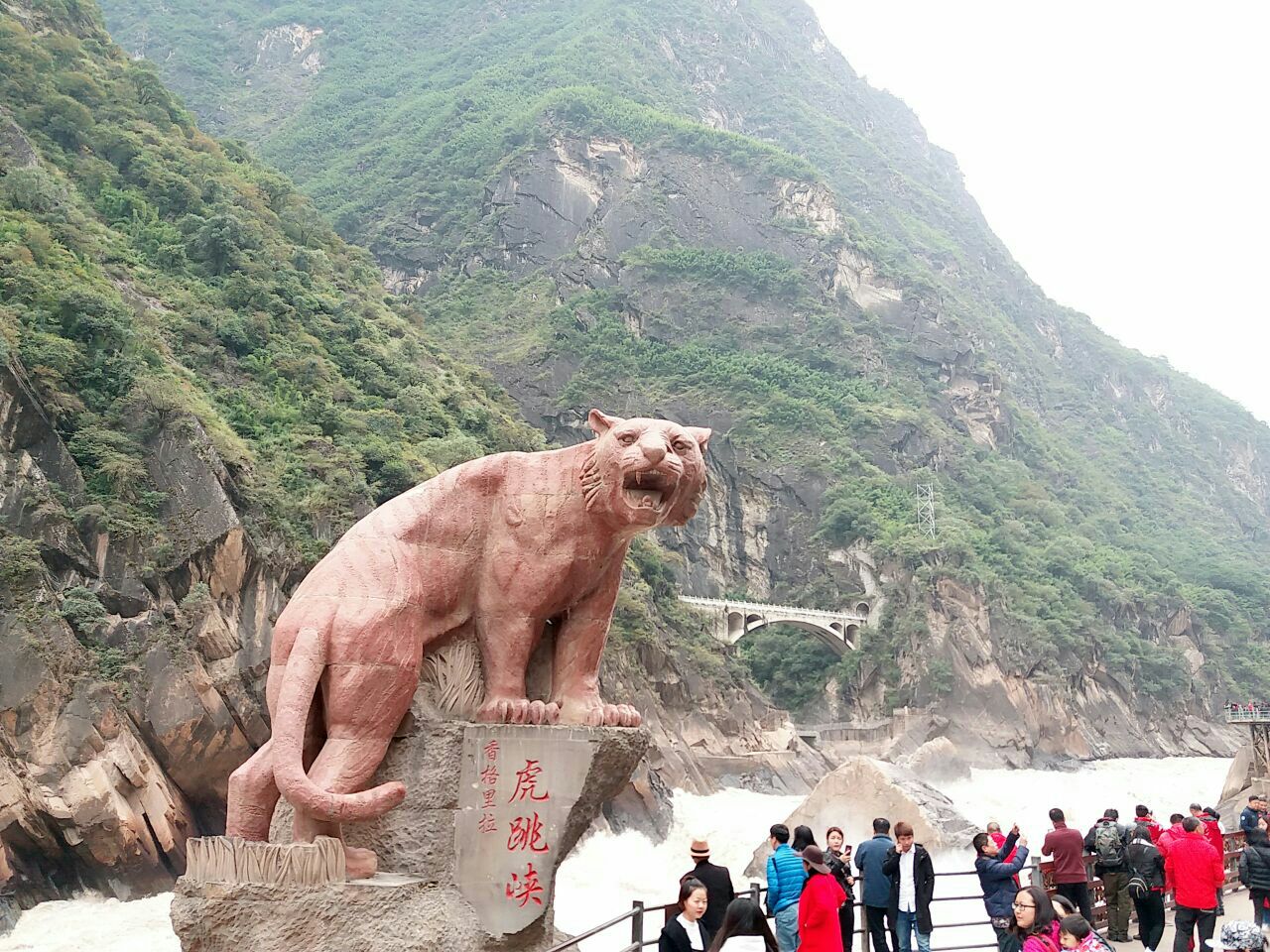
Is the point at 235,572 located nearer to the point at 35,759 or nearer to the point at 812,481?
the point at 35,759

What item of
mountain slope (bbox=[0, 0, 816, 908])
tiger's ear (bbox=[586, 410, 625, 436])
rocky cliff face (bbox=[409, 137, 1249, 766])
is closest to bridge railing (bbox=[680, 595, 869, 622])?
rocky cliff face (bbox=[409, 137, 1249, 766])

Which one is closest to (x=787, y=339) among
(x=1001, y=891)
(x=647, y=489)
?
(x=1001, y=891)

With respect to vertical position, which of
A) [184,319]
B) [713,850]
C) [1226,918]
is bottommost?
[713,850]

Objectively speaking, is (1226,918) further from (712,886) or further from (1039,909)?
(712,886)

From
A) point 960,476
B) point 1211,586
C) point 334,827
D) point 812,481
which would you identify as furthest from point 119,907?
point 1211,586

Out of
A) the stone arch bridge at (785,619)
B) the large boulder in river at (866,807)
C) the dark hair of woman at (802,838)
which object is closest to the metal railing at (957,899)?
the dark hair of woman at (802,838)

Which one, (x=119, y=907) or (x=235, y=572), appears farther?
(x=235, y=572)

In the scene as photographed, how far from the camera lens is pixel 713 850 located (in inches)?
896

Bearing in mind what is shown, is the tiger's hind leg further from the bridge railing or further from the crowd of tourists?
the bridge railing

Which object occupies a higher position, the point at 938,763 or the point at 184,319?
the point at 184,319

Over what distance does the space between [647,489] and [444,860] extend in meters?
2.11

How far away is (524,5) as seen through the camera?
100 metres

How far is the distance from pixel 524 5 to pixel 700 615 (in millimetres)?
74079

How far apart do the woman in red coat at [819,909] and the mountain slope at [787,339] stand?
43.2 meters
